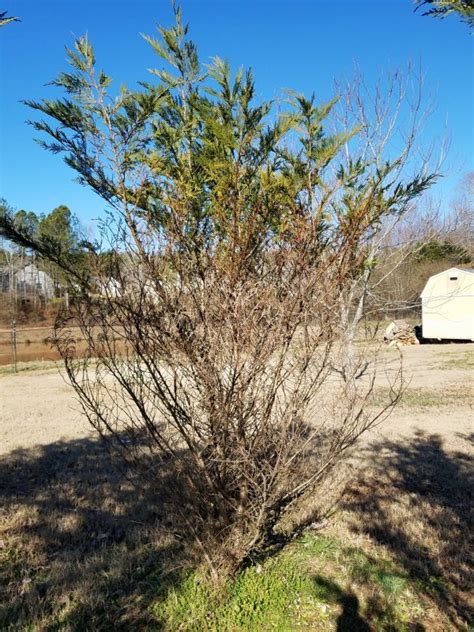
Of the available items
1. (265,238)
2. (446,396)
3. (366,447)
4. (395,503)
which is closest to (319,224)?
(265,238)

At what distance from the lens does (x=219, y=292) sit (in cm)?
240

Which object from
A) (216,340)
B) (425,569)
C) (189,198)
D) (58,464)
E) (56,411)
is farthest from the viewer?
(56,411)

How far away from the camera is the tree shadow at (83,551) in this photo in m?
2.77

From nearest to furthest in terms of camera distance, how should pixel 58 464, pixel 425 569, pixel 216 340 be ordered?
pixel 216 340
pixel 425 569
pixel 58 464

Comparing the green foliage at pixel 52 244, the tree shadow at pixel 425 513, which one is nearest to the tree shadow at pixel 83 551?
the green foliage at pixel 52 244

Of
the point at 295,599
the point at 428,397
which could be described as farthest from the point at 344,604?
the point at 428,397

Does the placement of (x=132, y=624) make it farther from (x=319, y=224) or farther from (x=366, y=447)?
(x=366, y=447)

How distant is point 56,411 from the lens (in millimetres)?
9211

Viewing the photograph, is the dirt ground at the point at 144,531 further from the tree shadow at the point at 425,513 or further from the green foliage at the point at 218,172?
the green foliage at the point at 218,172

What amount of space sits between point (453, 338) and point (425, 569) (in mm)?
19838

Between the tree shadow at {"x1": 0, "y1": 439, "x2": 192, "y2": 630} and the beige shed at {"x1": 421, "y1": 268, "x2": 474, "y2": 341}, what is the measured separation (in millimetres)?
18234

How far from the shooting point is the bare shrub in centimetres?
239

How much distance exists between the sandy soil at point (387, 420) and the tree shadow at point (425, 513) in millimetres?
851

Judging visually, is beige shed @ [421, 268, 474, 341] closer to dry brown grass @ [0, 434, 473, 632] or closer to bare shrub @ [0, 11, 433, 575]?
dry brown grass @ [0, 434, 473, 632]
